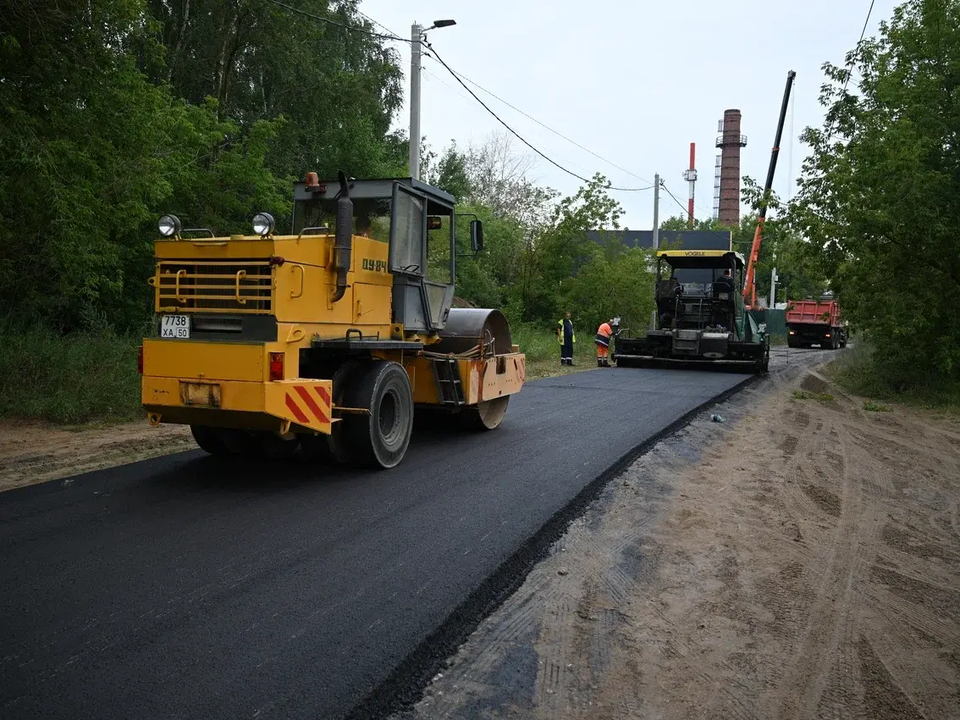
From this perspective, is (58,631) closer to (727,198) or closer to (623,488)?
(623,488)

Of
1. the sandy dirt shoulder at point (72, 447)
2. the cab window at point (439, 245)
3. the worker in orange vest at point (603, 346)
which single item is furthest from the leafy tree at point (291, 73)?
the cab window at point (439, 245)

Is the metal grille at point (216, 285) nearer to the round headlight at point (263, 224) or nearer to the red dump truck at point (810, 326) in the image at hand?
the round headlight at point (263, 224)

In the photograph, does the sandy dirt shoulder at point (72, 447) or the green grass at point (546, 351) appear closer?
the sandy dirt shoulder at point (72, 447)

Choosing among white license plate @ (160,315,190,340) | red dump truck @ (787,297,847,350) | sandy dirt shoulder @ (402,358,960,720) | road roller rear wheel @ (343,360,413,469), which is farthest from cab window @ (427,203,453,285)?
red dump truck @ (787,297,847,350)

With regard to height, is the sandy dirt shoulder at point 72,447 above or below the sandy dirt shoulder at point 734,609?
above

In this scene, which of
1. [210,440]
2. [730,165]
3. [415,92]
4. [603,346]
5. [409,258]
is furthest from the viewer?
[730,165]

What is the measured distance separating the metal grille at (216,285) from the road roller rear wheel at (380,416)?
126 cm

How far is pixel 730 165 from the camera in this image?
2549 inches

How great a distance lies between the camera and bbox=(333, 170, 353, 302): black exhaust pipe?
22.0 feet

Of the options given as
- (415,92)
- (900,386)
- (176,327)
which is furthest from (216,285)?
(900,386)

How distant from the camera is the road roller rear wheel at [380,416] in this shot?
7152mm

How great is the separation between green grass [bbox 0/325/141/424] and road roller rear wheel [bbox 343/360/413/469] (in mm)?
4312

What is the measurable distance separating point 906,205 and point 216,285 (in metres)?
11.3

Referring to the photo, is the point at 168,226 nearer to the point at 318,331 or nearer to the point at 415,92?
the point at 318,331
